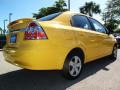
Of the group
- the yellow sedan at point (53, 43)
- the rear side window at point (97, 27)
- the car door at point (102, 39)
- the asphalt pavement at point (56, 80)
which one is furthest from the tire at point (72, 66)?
the rear side window at point (97, 27)

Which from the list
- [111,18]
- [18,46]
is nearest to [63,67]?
[18,46]

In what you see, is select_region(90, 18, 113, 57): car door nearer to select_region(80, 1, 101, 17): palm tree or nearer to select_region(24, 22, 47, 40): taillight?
select_region(24, 22, 47, 40): taillight

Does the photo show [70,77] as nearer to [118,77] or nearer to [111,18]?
[118,77]

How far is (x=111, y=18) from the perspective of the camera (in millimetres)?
62281

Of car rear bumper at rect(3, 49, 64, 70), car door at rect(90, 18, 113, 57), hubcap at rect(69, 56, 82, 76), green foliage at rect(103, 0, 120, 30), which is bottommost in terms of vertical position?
hubcap at rect(69, 56, 82, 76)

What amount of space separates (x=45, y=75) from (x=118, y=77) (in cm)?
177

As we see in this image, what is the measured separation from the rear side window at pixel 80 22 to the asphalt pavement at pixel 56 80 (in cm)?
122

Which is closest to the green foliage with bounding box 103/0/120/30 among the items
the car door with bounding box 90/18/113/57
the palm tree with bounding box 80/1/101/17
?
the palm tree with bounding box 80/1/101/17

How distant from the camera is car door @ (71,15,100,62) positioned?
5.00 metres

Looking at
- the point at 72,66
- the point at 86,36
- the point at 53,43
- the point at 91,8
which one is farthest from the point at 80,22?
the point at 91,8

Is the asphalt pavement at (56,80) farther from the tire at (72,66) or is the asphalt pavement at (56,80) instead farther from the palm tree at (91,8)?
the palm tree at (91,8)

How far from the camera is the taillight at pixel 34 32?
4.14 metres

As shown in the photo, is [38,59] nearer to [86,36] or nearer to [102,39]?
[86,36]

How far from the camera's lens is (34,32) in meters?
4.18
